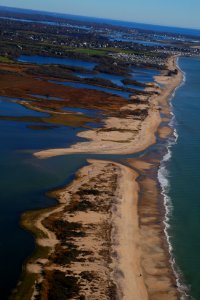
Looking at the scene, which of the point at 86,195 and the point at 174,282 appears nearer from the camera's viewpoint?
the point at 174,282

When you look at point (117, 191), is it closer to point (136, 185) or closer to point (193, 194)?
point (136, 185)

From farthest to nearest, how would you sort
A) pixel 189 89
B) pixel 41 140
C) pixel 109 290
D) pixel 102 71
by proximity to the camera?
pixel 102 71 < pixel 189 89 < pixel 41 140 < pixel 109 290

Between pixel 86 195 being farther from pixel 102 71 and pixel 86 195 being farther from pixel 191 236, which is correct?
pixel 102 71

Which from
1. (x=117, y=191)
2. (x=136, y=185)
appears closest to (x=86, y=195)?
(x=117, y=191)

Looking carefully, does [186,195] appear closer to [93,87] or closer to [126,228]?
[126,228]

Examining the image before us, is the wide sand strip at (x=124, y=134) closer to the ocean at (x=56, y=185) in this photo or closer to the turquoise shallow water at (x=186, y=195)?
the ocean at (x=56, y=185)

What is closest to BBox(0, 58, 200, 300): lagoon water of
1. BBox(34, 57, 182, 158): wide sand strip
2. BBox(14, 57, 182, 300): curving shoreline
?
BBox(14, 57, 182, 300): curving shoreline

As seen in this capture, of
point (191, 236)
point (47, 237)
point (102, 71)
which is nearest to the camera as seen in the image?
point (47, 237)
